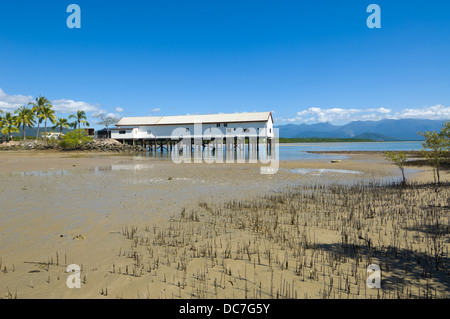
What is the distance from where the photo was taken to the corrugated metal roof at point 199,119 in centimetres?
4838

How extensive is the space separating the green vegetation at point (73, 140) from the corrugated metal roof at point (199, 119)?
9.51 meters

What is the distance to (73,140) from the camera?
51.8m

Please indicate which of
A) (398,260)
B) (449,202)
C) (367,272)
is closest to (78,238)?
(367,272)

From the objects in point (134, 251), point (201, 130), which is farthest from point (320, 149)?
point (134, 251)

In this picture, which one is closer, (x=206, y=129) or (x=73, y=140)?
(x=206, y=129)

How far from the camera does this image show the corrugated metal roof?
159ft

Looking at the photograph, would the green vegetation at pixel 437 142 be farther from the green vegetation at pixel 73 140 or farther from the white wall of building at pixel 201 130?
the green vegetation at pixel 73 140

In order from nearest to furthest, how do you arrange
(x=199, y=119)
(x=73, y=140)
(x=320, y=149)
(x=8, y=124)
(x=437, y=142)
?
(x=437, y=142) < (x=73, y=140) < (x=199, y=119) < (x=8, y=124) < (x=320, y=149)

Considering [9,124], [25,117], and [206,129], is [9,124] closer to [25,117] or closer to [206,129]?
[25,117]

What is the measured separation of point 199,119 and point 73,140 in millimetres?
25779

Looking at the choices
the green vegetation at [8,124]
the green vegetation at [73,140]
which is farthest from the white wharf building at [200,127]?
the green vegetation at [8,124]

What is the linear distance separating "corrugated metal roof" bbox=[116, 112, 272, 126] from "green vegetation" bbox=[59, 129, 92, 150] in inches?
374
